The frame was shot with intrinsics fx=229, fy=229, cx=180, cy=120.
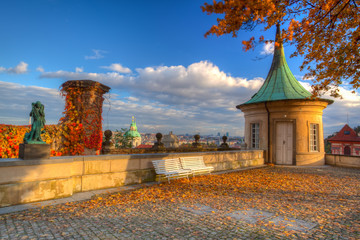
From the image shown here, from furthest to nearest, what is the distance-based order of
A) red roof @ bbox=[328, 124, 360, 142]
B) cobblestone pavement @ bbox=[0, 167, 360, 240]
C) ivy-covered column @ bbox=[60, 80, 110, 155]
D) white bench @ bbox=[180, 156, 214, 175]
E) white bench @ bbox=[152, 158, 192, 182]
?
red roof @ bbox=[328, 124, 360, 142] < white bench @ bbox=[180, 156, 214, 175] < ivy-covered column @ bbox=[60, 80, 110, 155] < white bench @ bbox=[152, 158, 192, 182] < cobblestone pavement @ bbox=[0, 167, 360, 240]

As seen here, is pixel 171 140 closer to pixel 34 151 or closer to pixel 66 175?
pixel 66 175

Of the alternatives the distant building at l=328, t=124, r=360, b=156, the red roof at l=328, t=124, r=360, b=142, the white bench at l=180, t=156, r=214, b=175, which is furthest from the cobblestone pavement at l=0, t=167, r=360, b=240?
the red roof at l=328, t=124, r=360, b=142

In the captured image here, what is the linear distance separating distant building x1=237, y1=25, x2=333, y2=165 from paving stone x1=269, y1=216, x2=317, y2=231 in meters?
11.0

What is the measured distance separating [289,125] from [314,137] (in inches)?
72.0

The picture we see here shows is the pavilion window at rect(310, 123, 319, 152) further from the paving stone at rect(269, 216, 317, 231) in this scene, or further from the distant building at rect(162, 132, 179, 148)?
the paving stone at rect(269, 216, 317, 231)

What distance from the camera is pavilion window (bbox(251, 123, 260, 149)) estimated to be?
620 inches

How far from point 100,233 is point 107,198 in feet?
7.11

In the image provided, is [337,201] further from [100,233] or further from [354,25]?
[100,233]

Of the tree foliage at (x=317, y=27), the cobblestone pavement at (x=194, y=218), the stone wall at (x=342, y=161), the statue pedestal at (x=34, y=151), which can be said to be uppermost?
the tree foliage at (x=317, y=27)

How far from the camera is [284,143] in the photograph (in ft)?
47.8

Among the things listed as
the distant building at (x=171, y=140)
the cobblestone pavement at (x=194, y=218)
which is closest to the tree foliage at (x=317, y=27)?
the cobblestone pavement at (x=194, y=218)

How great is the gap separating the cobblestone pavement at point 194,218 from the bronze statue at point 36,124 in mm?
1626

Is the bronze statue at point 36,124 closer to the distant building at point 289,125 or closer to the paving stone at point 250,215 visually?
the paving stone at point 250,215

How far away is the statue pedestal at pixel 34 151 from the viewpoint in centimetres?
528
